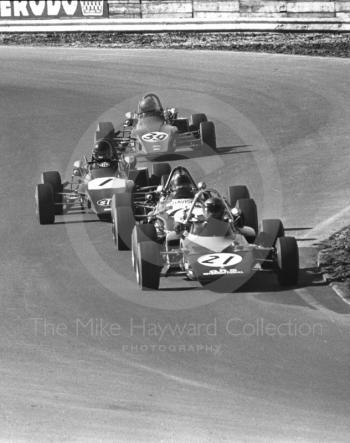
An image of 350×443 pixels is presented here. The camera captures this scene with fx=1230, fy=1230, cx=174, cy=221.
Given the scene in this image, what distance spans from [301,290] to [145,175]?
214 inches

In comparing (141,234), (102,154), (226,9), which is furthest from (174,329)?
(226,9)

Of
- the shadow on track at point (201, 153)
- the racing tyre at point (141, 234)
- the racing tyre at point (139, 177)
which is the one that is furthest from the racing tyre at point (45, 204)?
the shadow on track at point (201, 153)

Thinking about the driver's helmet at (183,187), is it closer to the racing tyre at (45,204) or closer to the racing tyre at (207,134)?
the racing tyre at (45,204)

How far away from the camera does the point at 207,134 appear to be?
24.8 meters

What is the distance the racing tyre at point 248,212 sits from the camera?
16906 mm

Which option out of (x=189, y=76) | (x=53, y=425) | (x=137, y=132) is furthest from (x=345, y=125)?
(x=53, y=425)

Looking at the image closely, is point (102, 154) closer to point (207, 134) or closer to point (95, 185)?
point (95, 185)

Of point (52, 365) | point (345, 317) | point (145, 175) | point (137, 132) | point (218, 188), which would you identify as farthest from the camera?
point (137, 132)

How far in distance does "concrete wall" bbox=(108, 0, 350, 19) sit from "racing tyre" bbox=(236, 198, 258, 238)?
747 inches

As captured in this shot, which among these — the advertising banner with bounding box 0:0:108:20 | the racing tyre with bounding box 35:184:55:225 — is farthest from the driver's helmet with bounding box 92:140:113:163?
the advertising banner with bounding box 0:0:108:20

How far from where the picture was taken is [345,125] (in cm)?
2658

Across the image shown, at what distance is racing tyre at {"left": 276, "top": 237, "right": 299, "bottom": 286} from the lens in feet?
49.0

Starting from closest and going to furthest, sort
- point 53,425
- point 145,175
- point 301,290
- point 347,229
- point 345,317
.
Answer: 1. point 53,425
2. point 345,317
3. point 301,290
4. point 347,229
5. point 145,175

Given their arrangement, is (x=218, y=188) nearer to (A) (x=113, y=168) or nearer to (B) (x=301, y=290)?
(A) (x=113, y=168)
